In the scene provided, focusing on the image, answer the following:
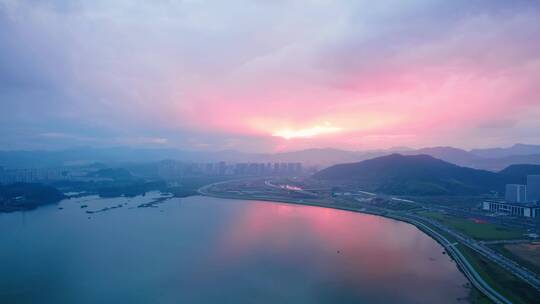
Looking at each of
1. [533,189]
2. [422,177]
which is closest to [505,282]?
[533,189]

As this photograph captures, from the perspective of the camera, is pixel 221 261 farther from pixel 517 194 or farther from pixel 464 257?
pixel 517 194

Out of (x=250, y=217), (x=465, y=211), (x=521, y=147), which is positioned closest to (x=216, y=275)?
(x=250, y=217)

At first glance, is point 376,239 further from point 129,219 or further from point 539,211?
point 129,219

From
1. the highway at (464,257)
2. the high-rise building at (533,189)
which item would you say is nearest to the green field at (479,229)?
the highway at (464,257)

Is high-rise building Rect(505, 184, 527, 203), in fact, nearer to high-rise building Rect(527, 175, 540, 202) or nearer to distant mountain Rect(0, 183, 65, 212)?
high-rise building Rect(527, 175, 540, 202)

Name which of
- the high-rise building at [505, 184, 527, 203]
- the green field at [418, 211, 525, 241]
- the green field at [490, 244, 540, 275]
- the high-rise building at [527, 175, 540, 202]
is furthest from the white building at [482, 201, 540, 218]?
the green field at [490, 244, 540, 275]

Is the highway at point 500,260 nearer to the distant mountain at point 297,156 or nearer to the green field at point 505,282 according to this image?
the green field at point 505,282

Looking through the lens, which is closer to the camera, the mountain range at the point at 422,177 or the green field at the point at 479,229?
the green field at the point at 479,229
